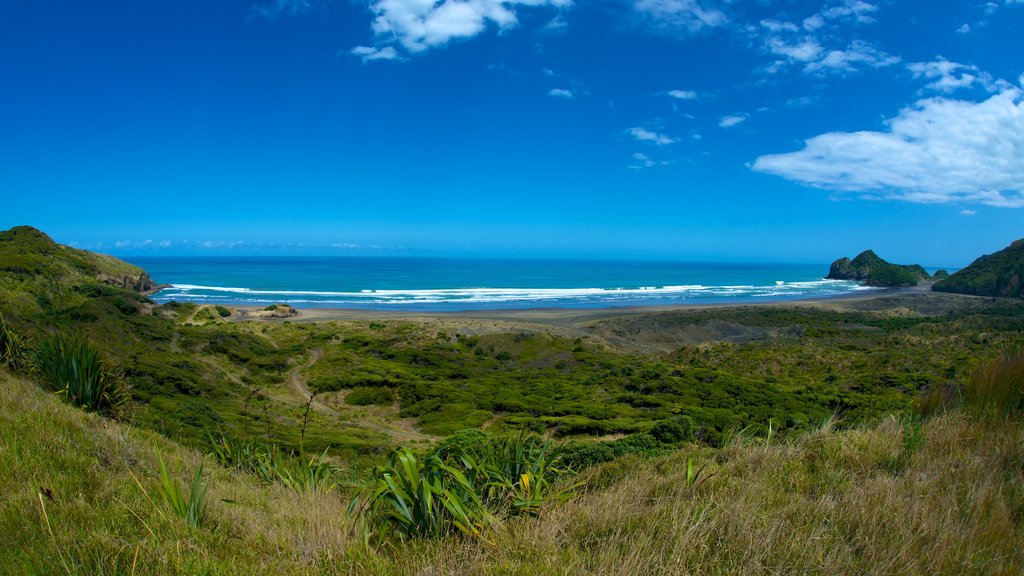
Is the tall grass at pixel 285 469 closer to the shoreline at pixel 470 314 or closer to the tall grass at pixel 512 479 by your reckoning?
the tall grass at pixel 512 479

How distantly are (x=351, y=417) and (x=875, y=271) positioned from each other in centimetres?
12549

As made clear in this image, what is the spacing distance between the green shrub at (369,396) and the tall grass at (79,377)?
15.5 meters

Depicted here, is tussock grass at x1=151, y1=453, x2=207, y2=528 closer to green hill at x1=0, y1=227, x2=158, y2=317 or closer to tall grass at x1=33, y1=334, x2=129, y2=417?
tall grass at x1=33, y1=334, x2=129, y2=417

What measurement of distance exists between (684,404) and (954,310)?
175 ft

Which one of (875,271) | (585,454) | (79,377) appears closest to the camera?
(79,377)

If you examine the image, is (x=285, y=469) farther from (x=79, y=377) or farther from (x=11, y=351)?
(x=11, y=351)

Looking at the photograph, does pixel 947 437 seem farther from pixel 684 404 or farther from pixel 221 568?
pixel 684 404

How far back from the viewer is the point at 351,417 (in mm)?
21078

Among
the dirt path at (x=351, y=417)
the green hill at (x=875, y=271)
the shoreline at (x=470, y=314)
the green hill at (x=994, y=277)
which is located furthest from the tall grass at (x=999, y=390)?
the green hill at (x=875, y=271)

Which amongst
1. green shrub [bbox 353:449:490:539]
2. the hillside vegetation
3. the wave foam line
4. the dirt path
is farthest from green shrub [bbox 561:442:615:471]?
the wave foam line

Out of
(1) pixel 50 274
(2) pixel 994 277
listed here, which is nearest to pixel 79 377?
(1) pixel 50 274

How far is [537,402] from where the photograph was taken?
2178 cm

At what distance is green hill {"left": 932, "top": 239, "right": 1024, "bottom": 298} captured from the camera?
234 feet

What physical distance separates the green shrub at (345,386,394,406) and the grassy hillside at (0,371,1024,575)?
19708 mm
